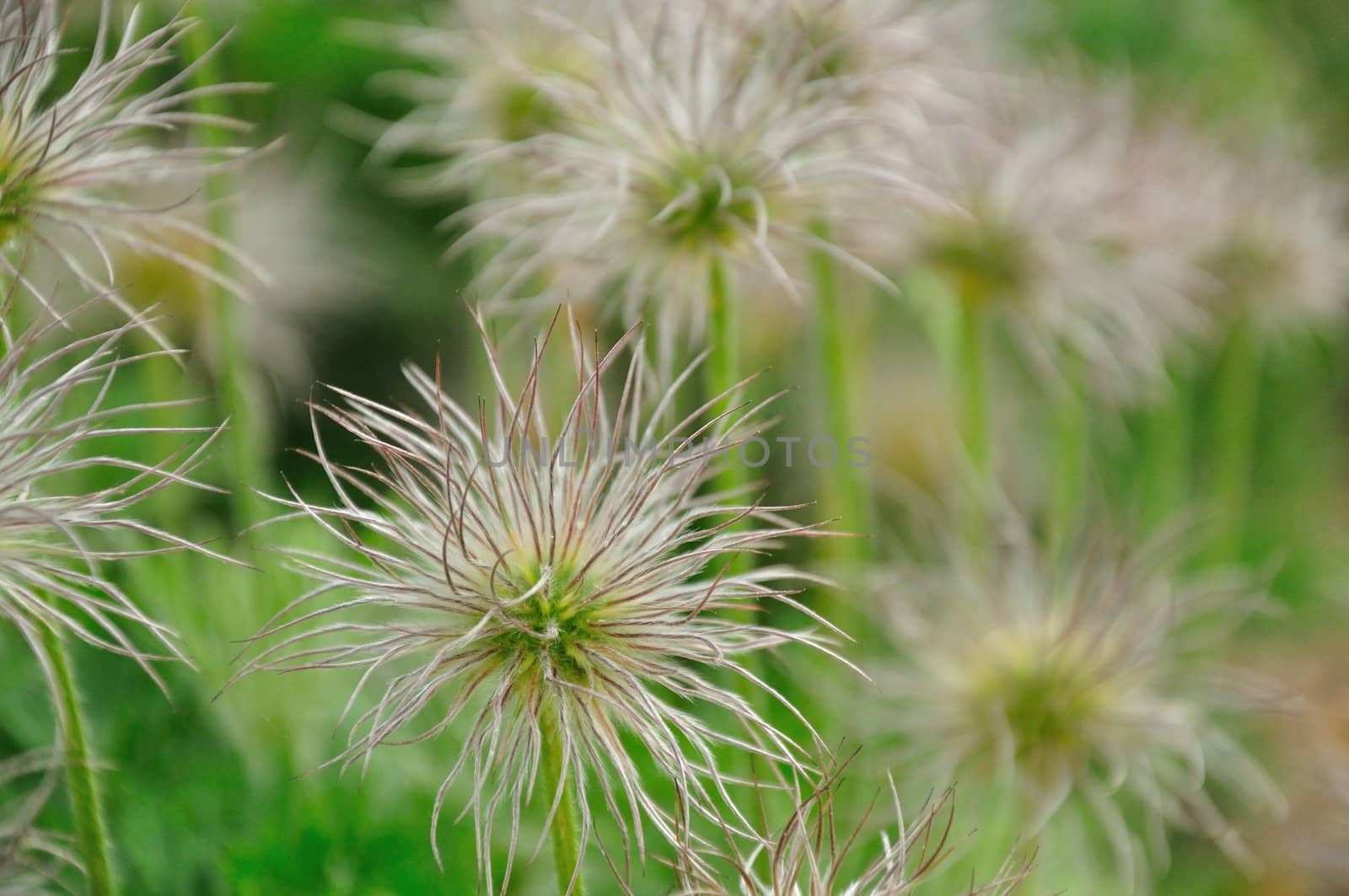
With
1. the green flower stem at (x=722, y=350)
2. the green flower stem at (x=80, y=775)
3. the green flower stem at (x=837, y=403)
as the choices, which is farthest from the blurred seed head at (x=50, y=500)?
the green flower stem at (x=837, y=403)

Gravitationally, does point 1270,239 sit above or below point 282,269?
above

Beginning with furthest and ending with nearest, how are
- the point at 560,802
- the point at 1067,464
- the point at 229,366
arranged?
the point at 1067,464
the point at 229,366
the point at 560,802

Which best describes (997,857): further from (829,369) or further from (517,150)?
(517,150)

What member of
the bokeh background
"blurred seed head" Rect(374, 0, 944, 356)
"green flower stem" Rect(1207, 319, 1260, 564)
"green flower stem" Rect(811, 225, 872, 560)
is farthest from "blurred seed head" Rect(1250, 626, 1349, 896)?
"blurred seed head" Rect(374, 0, 944, 356)

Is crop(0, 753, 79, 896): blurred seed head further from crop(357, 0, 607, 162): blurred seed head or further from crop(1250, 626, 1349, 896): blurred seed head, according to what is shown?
crop(1250, 626, 1349, 896): blurred seed head

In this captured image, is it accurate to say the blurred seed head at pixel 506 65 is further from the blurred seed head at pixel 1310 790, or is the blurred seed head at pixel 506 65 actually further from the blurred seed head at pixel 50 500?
the blurred seed head at pixel 1310 790

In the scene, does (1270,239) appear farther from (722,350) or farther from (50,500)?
(50,500)

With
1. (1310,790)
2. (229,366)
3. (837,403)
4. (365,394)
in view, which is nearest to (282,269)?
(365,394)
